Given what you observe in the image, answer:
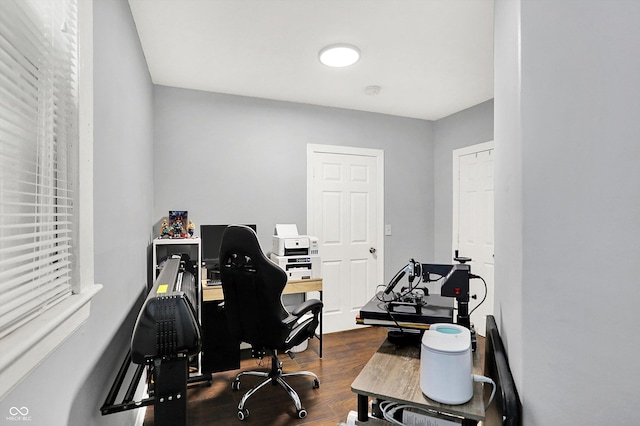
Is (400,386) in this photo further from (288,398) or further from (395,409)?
(288,398)

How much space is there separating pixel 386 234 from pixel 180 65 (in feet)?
9.87

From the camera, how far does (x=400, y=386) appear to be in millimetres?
1109

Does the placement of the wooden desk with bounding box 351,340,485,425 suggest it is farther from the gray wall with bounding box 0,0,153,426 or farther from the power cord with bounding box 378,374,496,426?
the gray wall with bounding box 0,0,153,426

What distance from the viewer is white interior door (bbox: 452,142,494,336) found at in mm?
3646

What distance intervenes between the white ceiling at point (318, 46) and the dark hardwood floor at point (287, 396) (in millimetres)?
2692

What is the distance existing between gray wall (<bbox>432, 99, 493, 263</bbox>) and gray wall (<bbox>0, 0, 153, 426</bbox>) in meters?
3.55

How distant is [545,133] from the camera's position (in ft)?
2.70

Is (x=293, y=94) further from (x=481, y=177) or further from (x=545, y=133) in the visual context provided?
(x=545, y=133)

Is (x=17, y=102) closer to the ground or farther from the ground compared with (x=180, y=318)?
farther from the ground

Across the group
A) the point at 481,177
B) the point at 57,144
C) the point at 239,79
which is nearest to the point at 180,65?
the point at 239,79

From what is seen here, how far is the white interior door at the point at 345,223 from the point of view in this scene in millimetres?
3871

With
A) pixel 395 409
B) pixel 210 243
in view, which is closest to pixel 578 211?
pixel 395 409

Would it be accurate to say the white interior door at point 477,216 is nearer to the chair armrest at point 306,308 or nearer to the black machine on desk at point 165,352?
the chair armrest at point 306,308

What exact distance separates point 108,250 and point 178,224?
158 cm
